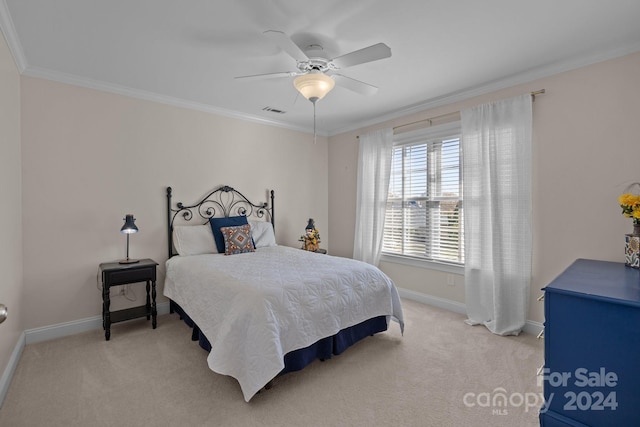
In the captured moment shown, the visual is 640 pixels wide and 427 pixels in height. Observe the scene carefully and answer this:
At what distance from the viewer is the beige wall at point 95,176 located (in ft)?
9.39

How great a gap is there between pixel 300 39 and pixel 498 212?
2592 mm

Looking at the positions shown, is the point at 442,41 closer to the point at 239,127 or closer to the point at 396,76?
the point at 396,76

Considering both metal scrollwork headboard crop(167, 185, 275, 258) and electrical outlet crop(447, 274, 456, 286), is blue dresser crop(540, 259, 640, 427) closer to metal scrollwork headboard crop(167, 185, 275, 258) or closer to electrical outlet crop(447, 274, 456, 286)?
electrical outlet crop(447, 274, 456, 286)

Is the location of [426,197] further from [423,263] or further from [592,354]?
[592,354]

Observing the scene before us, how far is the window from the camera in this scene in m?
3.70

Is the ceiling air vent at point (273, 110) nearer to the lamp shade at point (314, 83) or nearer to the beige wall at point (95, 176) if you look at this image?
the beige wall at point (95, 176)

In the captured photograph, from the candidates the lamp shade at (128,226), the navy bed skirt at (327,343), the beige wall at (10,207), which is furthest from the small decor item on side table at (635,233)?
the beige wall at (10,207)

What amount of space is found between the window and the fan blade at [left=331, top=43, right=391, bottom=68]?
1923 mm

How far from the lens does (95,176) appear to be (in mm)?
3152

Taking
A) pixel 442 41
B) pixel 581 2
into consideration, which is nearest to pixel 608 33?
pixel 581 2

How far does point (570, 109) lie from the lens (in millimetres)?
2795

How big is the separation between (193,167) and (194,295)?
5.99 ft

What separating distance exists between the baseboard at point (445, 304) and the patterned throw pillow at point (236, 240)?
223 centimetres

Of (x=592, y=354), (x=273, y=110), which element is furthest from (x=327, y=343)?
(x=273, y=110)
